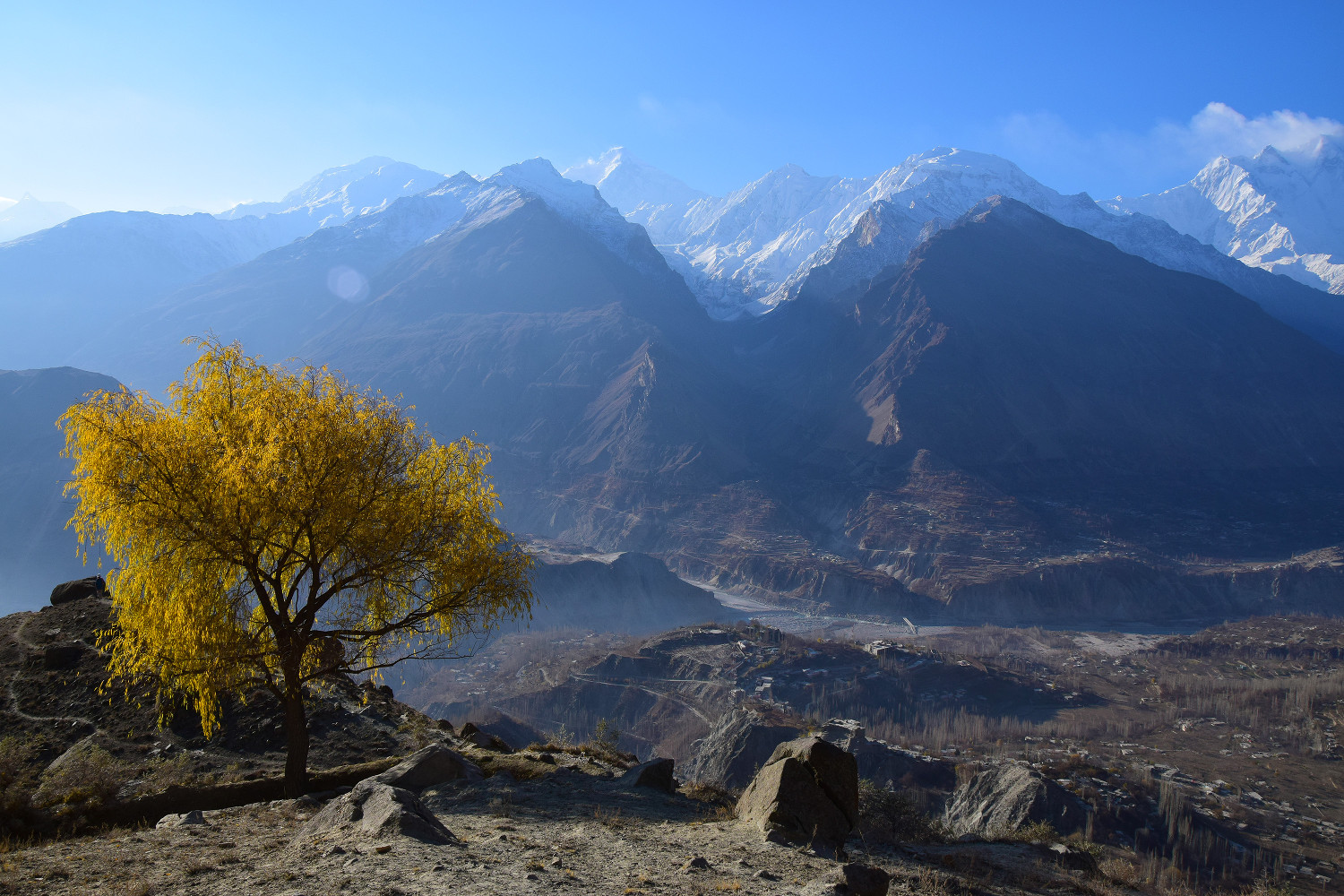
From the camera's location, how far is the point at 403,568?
15000 mm

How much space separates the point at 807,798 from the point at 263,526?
432 inches

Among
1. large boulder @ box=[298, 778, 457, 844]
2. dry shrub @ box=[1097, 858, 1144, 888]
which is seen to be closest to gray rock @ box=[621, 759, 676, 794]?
large boulder @ box=[298, 778, 457, 844]

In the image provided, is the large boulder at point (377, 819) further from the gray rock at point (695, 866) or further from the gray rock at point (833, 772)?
the gray rock at point (833, 772)

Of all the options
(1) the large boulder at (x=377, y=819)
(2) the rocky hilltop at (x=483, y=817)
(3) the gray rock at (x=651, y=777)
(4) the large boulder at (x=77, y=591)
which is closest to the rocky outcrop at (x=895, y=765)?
(2) the rocky hilltop at (x=483, y=817)

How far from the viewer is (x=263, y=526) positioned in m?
13.7

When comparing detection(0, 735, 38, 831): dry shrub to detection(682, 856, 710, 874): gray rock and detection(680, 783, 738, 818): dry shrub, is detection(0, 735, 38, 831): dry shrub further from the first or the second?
detection(680, 783, 738, 818): dry shrub

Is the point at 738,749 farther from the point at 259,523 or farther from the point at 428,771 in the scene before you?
the point at 259,523

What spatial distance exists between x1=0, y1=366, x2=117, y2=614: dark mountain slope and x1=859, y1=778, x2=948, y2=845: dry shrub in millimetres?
140892

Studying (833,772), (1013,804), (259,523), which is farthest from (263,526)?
(1013,804)

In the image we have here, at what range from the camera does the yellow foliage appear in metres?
13.3

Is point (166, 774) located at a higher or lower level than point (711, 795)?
higher

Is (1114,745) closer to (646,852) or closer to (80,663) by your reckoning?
(646,852)

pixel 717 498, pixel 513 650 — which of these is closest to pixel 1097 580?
pixel 717 498

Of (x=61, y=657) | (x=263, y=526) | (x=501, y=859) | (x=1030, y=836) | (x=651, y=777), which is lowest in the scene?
(x=1030, y=836)
